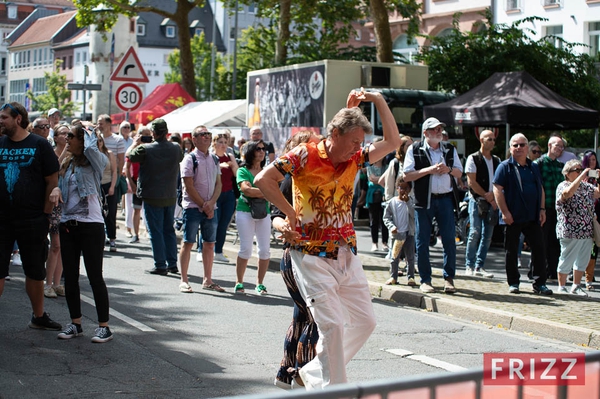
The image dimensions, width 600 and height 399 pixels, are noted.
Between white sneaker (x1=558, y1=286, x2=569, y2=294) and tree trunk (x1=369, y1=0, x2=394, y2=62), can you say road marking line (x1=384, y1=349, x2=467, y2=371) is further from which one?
tree trunk (x1=369, y1=0, x2=394, y2=62)

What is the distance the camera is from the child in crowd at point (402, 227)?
453 inches

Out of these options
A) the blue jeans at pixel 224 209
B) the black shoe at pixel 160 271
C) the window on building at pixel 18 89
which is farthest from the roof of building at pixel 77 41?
the black shoe at pixel 160 271

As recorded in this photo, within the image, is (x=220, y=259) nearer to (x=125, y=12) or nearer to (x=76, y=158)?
(x=76, y=158)

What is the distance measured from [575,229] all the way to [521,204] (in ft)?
2.79

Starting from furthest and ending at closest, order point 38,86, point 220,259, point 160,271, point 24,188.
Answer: point 38,86
point 220,259
point 160,271
point 24,188

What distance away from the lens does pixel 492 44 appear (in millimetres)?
24641


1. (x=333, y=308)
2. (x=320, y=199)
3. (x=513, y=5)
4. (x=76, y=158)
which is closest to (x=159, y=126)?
(x=76, y=158)

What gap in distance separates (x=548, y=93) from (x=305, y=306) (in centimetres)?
1239

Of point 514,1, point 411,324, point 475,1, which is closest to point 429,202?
point 411,324

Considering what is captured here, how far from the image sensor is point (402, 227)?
11641 mm

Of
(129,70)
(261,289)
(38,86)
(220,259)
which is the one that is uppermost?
(38,86)

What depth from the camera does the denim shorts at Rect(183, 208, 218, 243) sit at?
427 inches

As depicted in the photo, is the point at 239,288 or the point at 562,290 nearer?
the point at 239,288

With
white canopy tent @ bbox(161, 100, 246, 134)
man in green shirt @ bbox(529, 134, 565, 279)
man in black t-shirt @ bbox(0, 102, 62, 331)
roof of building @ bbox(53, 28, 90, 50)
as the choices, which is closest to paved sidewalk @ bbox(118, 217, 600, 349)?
man in green shirt @ bbox(529, 134, 565, 279)
